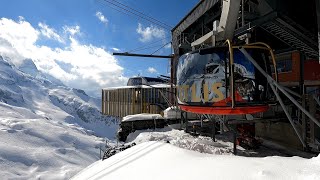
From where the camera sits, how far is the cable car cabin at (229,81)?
7660mm

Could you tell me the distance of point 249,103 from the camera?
7.77m

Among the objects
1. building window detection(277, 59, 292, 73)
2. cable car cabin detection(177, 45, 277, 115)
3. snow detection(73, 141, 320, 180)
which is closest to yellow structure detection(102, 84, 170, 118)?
building window detection(277, 59, 292, 73)

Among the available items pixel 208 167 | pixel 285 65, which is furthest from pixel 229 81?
pixel 285 65

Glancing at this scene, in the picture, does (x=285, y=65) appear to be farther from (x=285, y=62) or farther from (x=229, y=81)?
(x=229, y=81)

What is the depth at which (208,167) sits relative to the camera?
5117 mm

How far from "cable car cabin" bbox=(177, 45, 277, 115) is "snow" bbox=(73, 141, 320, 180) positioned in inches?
77.3

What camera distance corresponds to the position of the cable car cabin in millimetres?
7660

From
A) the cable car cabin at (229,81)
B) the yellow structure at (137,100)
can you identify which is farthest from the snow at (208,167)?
the yellow structure at (137,100)

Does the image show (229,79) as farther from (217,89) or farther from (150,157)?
(150,157)

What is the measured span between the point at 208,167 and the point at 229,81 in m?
3.33

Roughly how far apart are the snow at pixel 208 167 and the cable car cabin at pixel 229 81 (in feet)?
6.44

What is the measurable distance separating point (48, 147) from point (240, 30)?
105687mm

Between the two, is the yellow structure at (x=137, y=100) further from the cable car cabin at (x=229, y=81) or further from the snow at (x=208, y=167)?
the snow at (x=208, y=167)

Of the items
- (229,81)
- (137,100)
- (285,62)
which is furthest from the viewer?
(137,100)
